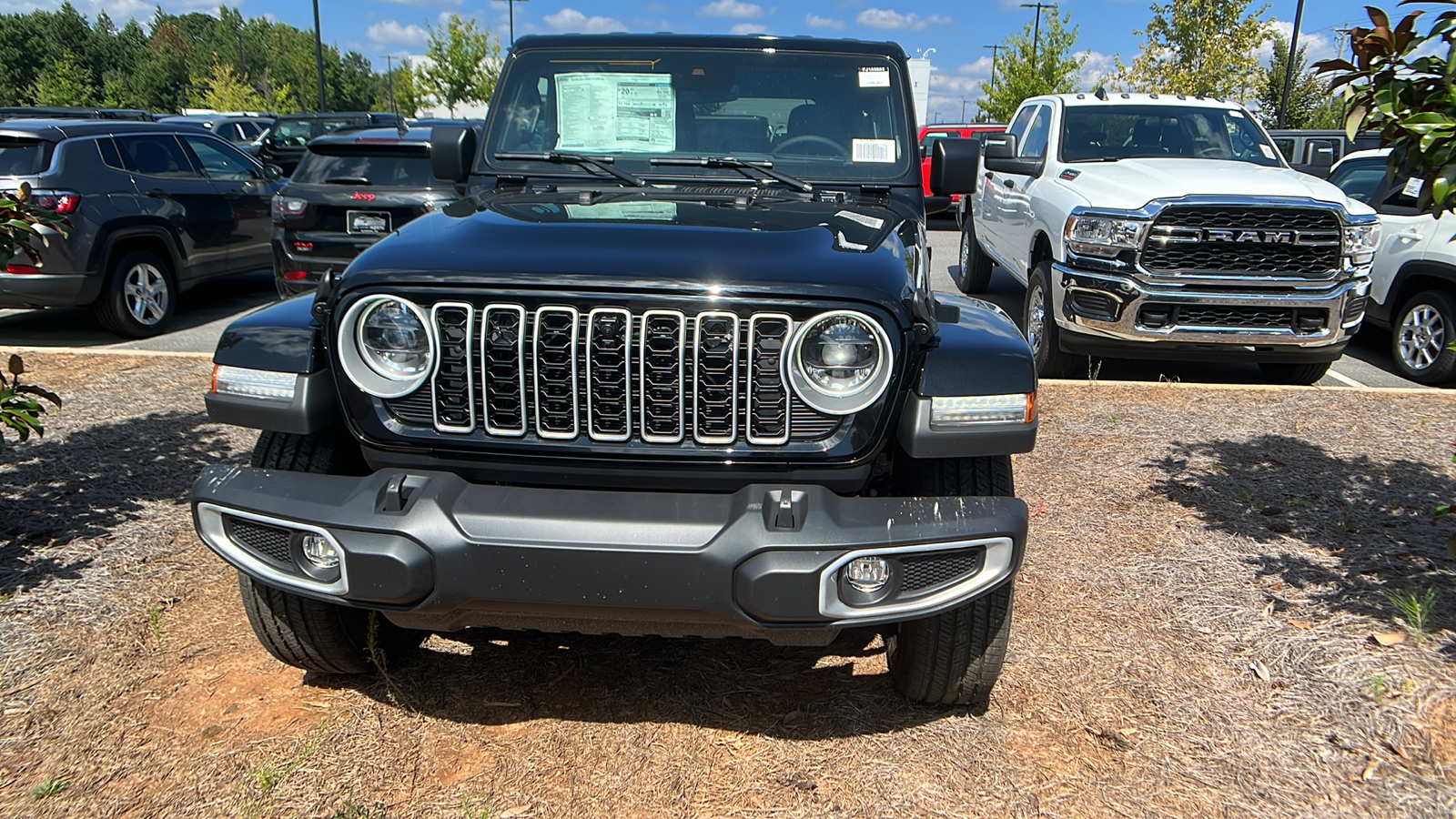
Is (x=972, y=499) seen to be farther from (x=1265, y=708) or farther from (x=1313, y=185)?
(x=1313, y=185)

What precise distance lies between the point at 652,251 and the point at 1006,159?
181 inches

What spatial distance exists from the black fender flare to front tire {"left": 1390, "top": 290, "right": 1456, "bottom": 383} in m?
6.00

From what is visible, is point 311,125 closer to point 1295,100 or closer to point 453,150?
point 453,150

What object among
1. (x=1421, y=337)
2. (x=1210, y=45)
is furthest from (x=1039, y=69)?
(x=1421, y=337)

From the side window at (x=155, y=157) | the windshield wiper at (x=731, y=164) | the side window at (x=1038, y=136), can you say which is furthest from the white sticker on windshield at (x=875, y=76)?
the side window at (x=155, y=157)

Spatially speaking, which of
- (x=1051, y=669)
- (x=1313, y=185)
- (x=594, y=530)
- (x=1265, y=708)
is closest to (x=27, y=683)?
(x=594, y=530)

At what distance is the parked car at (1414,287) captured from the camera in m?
7.13

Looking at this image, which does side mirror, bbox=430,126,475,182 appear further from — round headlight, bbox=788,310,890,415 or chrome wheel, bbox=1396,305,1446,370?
chrome wheel, bbox=1396,305,1446,370

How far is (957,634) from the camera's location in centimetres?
278

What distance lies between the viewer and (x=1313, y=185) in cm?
640

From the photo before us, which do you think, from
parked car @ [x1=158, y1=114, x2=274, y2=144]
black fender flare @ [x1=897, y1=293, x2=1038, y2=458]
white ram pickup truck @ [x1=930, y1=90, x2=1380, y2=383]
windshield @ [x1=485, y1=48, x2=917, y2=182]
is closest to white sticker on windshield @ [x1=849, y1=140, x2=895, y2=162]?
windshield @ [x1=485, y1=48, x2=917, y2=182]

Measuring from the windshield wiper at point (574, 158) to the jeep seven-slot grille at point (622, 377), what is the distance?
1213mm

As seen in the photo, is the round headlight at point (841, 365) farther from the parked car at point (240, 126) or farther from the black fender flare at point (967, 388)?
the parked car at point (240, 126)

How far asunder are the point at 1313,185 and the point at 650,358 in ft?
18.5
